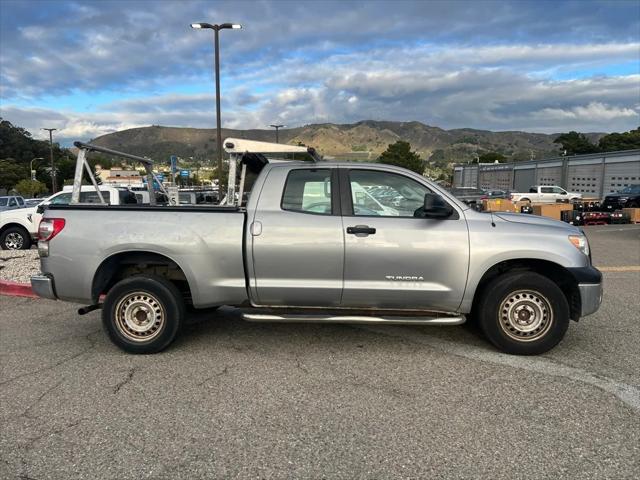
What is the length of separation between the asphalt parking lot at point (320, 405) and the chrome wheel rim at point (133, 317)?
23 centimetres

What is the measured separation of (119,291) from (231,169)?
1814 mm

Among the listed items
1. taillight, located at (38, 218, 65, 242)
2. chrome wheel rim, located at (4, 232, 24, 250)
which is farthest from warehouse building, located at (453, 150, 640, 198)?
taillight, located at (38, 218, 65, 242)

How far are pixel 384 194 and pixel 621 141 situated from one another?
93960 mm

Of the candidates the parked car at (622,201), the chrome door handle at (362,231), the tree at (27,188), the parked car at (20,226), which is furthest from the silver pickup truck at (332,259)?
the tree at (27,188)

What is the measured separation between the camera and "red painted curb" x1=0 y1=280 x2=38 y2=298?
7.86 metres

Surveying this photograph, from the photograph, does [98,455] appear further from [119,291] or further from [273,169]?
[273,169]

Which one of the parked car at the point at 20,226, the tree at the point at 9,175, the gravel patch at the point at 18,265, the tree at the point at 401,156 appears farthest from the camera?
the tree at the point at 9,175

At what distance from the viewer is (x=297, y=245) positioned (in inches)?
185

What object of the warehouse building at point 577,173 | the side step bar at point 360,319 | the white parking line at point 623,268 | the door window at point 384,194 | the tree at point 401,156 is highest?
the tree at point 401,156

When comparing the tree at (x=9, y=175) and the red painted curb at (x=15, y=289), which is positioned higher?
the tree at (x=9, y=175)

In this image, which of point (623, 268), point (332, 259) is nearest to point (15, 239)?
point (332, 259)

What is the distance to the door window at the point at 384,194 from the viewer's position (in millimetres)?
4844

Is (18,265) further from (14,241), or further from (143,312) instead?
(143,312)

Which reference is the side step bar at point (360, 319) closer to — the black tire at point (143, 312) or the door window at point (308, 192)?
the black tire at point (143, 312)
